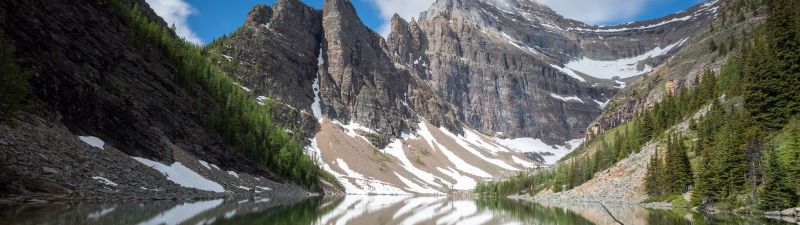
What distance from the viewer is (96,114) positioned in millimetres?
54156

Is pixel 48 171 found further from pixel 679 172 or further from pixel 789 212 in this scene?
pixel 679 172

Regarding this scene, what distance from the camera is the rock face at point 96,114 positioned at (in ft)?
116

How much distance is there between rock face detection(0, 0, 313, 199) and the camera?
3525cm

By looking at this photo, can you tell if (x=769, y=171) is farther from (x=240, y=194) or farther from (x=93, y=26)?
(x=93, y=26)

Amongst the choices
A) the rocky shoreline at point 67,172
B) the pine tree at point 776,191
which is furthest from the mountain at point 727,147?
the rocky shoreline at point 67,172

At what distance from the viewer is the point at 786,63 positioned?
58.4 metres

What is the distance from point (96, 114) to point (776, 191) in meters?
60.6

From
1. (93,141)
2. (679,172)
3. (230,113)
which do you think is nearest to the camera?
(93,141)

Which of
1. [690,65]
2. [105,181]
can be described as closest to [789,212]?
[105,181]

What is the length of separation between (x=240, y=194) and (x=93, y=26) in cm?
→ 3135

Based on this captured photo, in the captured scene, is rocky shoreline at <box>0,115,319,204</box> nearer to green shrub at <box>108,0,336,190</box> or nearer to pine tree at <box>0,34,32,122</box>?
pine tree at <box>0,34,32,122</box>

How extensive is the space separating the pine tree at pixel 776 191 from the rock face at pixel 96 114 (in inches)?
1858

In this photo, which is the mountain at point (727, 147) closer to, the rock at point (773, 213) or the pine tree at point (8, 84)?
the rock at point (773, 213)

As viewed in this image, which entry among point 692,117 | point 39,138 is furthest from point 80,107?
point 692,117
